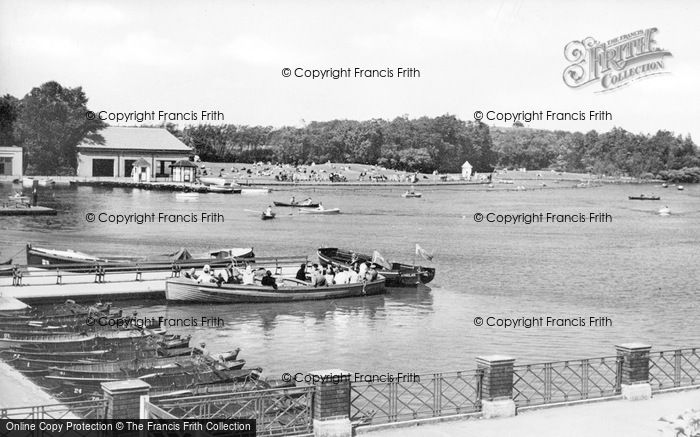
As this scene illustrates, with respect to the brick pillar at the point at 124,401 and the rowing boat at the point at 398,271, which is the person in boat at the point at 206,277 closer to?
the rowing boat at the point at 398,271

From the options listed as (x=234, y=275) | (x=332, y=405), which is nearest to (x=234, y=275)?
(x=234, y=275)

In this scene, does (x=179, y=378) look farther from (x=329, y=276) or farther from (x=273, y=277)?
(x=329, y=276)

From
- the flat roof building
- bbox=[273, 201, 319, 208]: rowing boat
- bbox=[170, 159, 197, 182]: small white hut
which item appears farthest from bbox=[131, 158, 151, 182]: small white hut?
bbox=[273, 201, 319, 208]: rowing boat

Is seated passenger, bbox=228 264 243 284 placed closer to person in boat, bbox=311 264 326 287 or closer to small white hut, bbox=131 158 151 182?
person in boat, bbox=311 264 326 287

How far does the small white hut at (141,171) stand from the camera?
140 meters

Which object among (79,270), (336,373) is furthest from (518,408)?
(79,270)

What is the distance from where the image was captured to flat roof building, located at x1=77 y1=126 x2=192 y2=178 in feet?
456

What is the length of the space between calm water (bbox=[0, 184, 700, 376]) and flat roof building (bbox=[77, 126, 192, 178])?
7932 millimetres

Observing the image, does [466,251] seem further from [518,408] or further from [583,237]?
[518,408]

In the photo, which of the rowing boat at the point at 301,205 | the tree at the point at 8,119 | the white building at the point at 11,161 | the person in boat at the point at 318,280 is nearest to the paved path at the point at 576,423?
the person in boat at the point at 318,280

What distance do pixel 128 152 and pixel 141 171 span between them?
3.54 metres

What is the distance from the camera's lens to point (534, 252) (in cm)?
8188

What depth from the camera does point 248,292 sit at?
143 feet

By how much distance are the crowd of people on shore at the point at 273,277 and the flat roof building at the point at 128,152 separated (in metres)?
95.7
